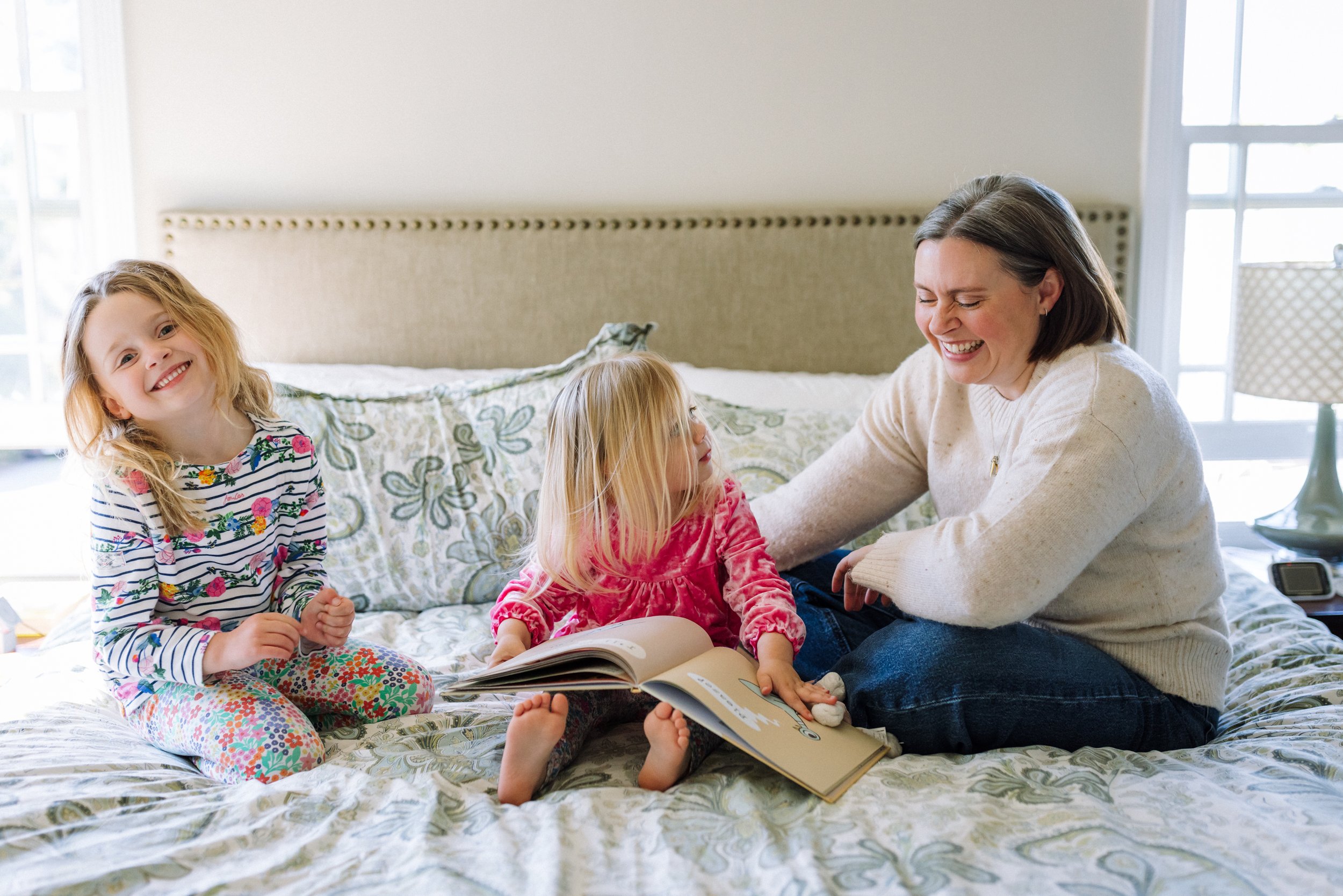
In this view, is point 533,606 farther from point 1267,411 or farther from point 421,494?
point 1267,411

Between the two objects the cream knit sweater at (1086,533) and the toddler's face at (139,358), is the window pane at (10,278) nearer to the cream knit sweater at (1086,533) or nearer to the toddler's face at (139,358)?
the toddler's face at (139,358)

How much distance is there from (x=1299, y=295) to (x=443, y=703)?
1.96 metres

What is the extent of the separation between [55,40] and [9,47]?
12cm

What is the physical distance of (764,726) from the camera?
46.2 inches

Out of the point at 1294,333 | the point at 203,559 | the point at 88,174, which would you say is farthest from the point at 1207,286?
the point at 88,174

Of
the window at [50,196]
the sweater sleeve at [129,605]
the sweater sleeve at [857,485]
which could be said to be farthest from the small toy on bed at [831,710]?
the window at [50,196]

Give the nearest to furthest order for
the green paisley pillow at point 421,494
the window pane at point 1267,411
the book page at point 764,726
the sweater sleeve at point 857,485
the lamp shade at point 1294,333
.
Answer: the book page at point 764,726 → the sweater sleeve at point 857,485 → the green paisley pillow at point 421,494 → the lamp shade at point 1294,333 → the window pane at point 1267,411

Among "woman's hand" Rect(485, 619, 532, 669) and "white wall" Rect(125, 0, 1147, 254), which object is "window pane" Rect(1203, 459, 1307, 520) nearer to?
"white wall" Rect(125, 0, 1147, 254)

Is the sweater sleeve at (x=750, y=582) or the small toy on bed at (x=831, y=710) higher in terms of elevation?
the sweater sleeve at (x=750, y=582)

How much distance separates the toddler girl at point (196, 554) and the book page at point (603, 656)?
28 cm

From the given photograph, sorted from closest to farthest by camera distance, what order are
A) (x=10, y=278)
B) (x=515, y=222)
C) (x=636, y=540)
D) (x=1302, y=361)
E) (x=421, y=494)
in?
(x=636, y=540), (x=421, y=494), (x=1302, y=361), (x=515, y=222), (x=10, y=278)

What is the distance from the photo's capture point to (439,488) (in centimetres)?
189

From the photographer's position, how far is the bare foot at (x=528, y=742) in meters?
1.18

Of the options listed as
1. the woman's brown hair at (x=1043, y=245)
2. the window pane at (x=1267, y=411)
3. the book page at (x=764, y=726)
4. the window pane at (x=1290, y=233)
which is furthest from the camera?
the window pane at (x=1267, y=411)
